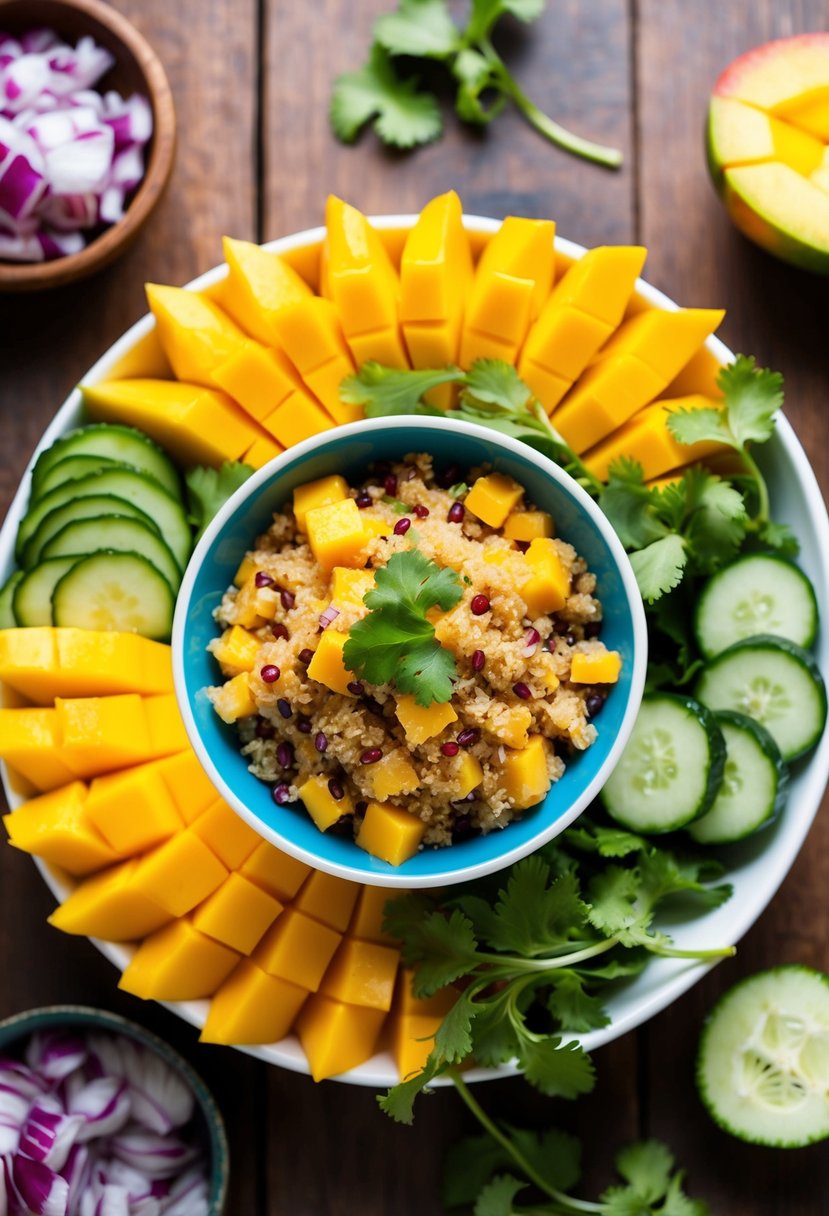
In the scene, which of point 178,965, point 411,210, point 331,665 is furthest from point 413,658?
point 411,210

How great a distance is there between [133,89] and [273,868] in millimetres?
1894

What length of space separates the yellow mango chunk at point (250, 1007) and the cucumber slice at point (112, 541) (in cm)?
84

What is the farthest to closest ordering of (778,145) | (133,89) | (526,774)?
1. (133,89)
2. (778,145)
3. (526,774)

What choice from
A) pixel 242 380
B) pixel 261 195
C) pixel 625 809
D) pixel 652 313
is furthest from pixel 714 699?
pixel 261 195

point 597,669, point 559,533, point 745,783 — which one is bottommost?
point 745,783

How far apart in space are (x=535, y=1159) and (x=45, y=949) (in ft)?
4.24

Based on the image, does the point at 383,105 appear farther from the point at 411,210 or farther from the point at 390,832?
the point at 390,832

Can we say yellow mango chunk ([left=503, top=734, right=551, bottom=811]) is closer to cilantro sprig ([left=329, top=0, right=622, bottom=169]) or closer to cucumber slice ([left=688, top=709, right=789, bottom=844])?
cucumber slice ([left=688, top=709, right=789, bottom=844])

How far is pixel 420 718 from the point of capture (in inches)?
85.0

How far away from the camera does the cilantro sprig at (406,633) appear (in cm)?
212

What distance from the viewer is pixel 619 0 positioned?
3.13 metres

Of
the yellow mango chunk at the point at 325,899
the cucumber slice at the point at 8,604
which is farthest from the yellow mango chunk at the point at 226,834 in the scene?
the cucumber slice at the point at 8,604

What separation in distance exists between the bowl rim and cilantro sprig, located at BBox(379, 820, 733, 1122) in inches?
24.2

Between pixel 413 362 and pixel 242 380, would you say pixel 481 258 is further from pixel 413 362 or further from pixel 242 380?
pixel 242 380
